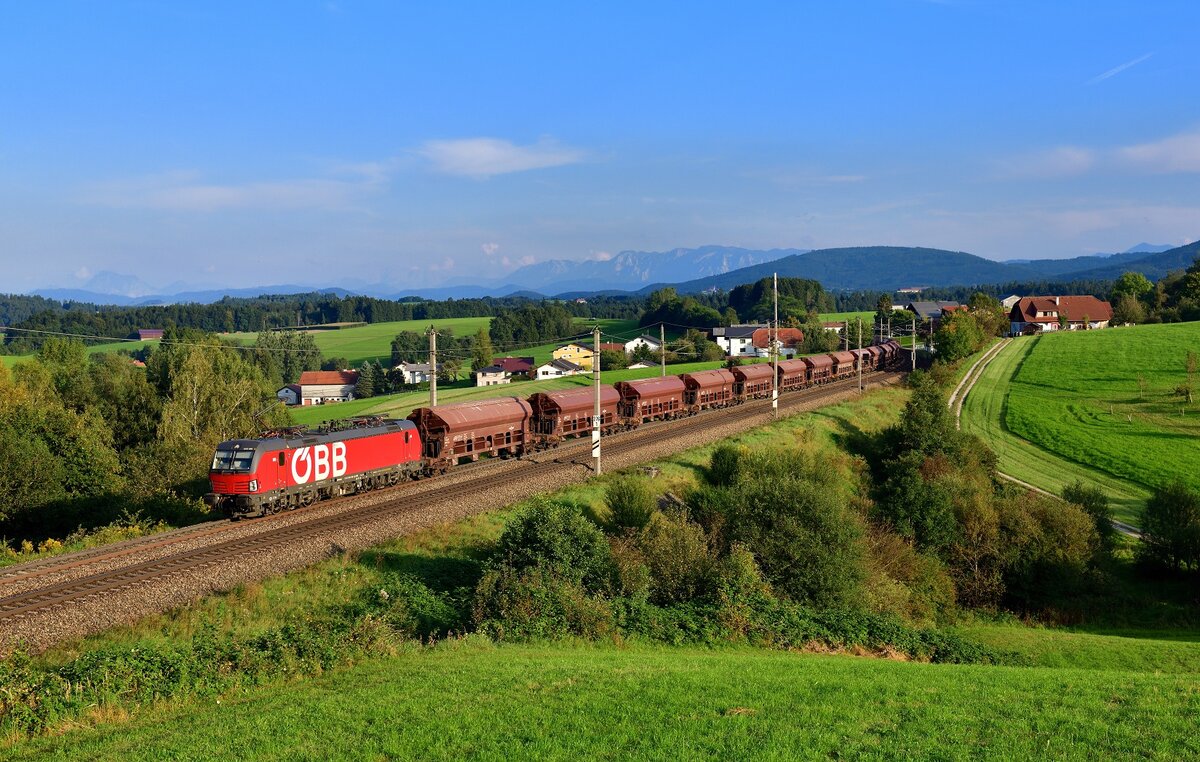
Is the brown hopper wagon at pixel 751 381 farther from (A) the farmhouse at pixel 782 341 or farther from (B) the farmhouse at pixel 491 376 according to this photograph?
(A) the farmhouse at pixel 782 341

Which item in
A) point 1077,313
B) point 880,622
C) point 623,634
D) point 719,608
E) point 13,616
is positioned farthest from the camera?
point 1077,313

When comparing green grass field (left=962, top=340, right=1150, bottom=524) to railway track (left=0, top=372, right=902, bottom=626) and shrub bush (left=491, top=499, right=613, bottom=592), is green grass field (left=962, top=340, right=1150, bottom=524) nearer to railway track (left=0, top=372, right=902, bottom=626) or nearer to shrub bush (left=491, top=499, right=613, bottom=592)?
railway track (left=0, top=372, right=902, bottom=626)

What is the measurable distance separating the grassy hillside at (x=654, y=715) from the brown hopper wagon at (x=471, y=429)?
23459mm

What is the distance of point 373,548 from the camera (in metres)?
27.6

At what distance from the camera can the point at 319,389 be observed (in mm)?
129875

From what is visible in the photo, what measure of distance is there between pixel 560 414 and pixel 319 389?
90.7 metres

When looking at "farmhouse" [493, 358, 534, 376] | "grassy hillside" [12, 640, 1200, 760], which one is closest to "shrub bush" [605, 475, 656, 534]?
"grassy hillside" [12, 640, 1200, 760]

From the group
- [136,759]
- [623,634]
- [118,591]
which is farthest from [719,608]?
[118,591]

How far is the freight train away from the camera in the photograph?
3070 centimetres

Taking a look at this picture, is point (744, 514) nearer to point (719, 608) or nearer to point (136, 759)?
point (719, 608)

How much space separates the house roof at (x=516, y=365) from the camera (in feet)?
454

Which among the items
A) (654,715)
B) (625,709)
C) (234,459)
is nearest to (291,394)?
(234,459)

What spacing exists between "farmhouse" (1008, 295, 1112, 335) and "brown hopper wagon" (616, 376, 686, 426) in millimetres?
110841

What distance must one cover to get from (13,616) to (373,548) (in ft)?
33.4
